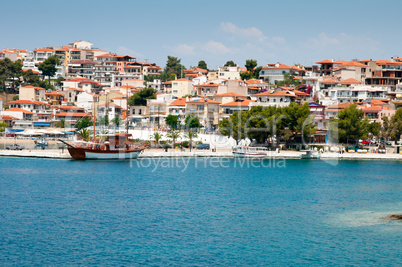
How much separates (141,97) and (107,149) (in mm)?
48078

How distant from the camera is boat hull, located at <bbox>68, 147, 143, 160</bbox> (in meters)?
68.1

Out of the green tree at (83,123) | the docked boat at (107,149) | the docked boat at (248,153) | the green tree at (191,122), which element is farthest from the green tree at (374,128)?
the green tree at (83,123)

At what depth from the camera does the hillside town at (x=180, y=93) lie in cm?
9319

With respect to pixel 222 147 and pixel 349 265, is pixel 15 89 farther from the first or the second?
pixel 349 265

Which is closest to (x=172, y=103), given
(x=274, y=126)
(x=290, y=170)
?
(x=274, y=126)

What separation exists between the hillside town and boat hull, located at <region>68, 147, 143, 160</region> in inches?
215

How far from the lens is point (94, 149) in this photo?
69000 mm

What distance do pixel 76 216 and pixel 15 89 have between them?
113 m

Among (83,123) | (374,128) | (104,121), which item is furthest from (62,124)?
(374,128)

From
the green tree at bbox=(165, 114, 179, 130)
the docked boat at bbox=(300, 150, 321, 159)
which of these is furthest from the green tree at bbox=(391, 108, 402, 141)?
the green tree at bbox=(165, 114, 179, 130)

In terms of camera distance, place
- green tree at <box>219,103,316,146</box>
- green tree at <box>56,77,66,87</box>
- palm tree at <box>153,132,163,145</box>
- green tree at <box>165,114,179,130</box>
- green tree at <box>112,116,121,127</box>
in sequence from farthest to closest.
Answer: green tree at <box>56,77,66,87</box> → green tree at <box>112,116,121,127</box> → green tree at <box>165,114,179,130</box> → palm tree at <box>153,132,163,145</box> → green tree at <box>219,103,316,146</box>

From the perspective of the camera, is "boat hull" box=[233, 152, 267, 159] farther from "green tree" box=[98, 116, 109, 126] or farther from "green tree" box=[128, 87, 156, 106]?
"green tree" box=[128, 87, 156, 106]

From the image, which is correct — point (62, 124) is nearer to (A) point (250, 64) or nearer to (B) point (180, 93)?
(B) point (180, 93)

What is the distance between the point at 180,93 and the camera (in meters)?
123
